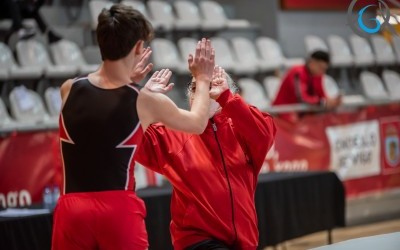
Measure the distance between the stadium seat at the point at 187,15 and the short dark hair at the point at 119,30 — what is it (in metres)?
9.12

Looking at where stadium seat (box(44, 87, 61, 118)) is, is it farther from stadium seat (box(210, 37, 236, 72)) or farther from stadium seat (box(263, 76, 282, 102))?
stadium seat (box(263, 76, 282, 102))

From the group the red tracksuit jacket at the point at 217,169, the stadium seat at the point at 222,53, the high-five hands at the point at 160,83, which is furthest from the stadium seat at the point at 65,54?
the high-five hands at the point at 160,83

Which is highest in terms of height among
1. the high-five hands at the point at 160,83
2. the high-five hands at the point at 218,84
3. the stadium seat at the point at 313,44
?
the high-five hands at the point at 160,83

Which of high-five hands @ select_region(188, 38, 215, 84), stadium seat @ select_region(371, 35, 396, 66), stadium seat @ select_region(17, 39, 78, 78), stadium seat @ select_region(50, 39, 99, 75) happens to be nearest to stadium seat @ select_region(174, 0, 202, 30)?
stadium seat @ select_region(50, 39, 99, 75)

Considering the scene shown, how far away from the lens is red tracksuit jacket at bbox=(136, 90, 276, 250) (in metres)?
3.79

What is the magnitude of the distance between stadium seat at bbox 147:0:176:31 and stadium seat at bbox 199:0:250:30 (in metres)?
0.64

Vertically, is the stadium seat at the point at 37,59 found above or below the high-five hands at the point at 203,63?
below

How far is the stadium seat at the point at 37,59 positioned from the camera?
1047cm

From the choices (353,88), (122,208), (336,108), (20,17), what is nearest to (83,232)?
(122,208)

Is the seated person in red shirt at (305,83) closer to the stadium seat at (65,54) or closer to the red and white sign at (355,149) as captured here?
the red and white sign at (355,149)

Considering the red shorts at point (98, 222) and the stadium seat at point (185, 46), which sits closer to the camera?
the red shorts at point (98, 222)

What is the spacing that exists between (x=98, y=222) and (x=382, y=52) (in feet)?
40.1

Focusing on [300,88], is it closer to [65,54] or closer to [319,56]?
[319,56]

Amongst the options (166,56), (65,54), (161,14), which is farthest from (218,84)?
(161,14)
